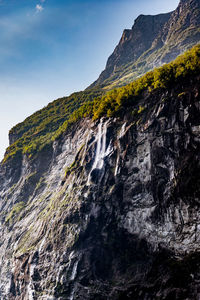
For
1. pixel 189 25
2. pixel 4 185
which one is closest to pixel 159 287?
pixel 4 185

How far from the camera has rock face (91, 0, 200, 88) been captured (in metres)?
119

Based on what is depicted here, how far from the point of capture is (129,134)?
123 ft

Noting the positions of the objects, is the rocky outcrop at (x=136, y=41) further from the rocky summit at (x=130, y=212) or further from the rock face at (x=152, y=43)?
the rocky summit at (x=130, y=212)

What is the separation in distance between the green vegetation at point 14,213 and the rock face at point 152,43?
7652cm

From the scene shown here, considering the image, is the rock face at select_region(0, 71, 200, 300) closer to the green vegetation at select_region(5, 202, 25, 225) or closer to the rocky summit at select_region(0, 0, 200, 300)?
the rocky summit at select_region(0, 0, 200, 300)

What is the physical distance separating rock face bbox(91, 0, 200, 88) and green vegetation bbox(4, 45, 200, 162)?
36.1 metres

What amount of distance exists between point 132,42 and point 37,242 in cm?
16378

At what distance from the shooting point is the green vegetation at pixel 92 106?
3456 centimetres

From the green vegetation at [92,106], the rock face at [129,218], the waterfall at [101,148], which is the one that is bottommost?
the rock face at [129,218]

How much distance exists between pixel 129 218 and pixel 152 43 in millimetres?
152196

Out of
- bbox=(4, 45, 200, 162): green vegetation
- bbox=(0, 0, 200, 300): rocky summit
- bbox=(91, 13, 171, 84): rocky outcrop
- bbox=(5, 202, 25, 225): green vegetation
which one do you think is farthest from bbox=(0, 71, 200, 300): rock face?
bbox=(91, 13, 171, 84): rocky outcrop

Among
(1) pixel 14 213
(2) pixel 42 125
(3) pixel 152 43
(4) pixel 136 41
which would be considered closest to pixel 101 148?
(1) pixel 14 213

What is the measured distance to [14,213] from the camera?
61.0m

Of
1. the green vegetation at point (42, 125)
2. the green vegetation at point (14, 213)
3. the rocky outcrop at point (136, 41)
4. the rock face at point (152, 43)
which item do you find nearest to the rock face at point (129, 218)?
the green vegetation at point (14, 213)
